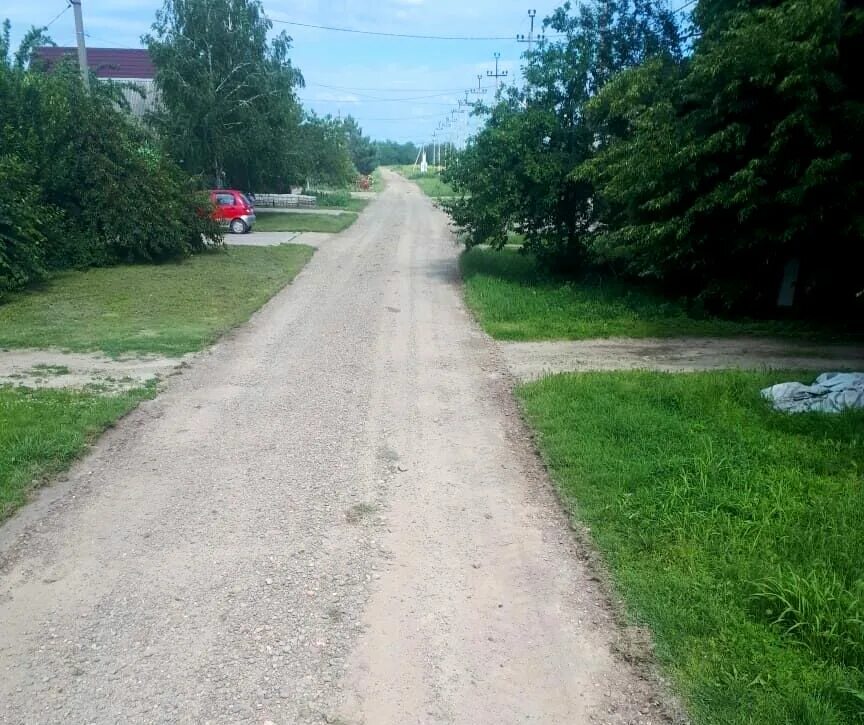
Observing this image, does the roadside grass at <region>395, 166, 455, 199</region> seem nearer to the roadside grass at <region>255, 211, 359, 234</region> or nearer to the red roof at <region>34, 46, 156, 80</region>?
the roadside grass at <region>255, 211, 359, 234</region>

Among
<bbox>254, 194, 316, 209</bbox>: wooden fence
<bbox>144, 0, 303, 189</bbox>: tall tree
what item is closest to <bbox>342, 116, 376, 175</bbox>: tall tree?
<bbox>254, 194, 316, 209</bbox>: wooden fence

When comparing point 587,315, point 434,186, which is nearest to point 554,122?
point 587,315

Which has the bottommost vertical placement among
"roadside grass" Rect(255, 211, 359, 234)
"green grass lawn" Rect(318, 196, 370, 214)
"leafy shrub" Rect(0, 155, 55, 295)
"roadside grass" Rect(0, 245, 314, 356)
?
"green grass lawn" Rect(318, 196, 370, 214)

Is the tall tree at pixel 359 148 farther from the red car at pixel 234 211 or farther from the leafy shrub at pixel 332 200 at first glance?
the red car at pixel 234 211

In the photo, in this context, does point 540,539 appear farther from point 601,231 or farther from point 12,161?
point 12,161

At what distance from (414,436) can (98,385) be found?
13.1ft

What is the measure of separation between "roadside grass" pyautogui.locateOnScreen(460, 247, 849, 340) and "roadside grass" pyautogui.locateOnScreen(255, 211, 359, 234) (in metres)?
15.4

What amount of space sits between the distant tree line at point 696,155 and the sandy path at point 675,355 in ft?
5.32

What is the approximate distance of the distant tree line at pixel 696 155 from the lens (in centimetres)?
1010

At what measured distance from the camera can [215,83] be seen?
1184 inches

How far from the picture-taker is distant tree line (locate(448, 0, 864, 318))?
1010 centimetres

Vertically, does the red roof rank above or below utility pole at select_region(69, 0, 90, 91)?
above

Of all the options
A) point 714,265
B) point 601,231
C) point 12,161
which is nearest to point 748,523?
point 714,265

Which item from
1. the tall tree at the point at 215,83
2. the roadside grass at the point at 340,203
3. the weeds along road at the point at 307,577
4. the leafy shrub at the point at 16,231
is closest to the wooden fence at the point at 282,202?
the roadside grass at the point at 340,203
